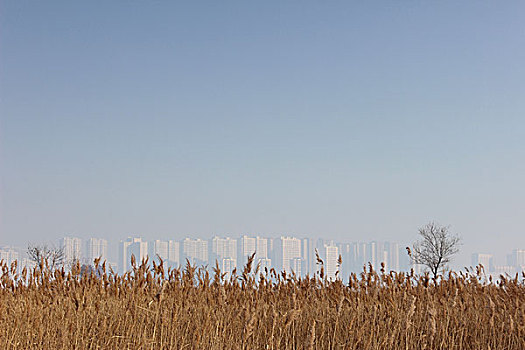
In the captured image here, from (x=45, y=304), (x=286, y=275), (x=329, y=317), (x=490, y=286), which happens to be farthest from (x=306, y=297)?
(x=45, y=304)

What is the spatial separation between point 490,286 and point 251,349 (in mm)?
3644

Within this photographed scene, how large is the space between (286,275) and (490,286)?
2.56 m

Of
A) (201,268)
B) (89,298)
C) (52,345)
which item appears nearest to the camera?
(52,345)

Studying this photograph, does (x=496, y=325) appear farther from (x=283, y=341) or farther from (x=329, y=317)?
(x=283, y=341)

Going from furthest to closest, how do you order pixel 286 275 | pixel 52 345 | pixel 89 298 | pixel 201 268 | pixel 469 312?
pixel 286 275
pixel 201 268
pixel 469 312
pixel 89 298
pixel 52 345

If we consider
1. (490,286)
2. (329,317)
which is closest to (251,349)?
(329,317)

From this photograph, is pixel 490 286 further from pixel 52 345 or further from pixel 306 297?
pixel 52 345

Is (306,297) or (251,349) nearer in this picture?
(251,349)

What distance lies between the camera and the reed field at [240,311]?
4.30 m

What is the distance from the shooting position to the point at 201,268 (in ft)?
19.2

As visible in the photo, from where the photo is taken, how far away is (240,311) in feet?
14.0

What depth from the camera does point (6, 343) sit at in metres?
4.30

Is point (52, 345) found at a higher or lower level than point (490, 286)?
lower

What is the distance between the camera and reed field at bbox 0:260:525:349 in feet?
14.1
